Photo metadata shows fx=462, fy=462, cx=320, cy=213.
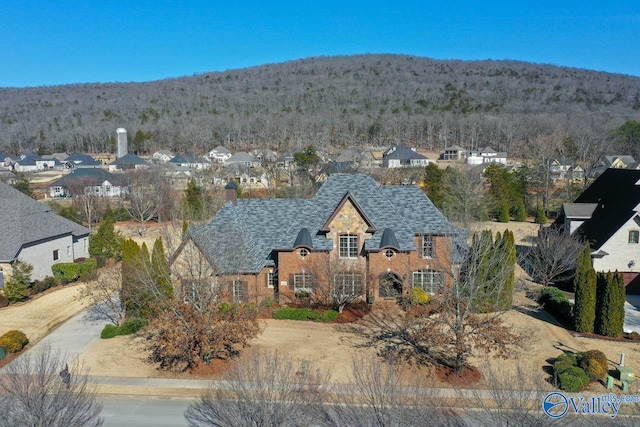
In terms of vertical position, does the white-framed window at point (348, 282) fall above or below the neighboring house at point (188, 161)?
below

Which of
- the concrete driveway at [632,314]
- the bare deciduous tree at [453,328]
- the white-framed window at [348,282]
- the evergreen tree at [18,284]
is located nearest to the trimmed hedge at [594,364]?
the bare deciduous tree at [453,328]

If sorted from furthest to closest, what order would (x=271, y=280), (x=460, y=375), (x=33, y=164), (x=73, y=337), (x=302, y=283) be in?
(x=33, y=164), (x=271, y=280), (x=302, y=283), (x=73, y=337), (x=460, y=375)

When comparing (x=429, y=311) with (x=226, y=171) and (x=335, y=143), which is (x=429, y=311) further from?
(x=335, y=143)

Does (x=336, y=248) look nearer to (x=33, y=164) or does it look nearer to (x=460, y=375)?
(x=460, y=375)

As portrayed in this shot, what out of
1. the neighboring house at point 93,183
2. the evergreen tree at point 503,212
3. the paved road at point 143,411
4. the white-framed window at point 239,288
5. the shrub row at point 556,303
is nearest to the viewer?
the paved road at point 143,411

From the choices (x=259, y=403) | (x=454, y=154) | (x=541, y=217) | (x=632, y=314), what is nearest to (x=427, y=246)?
(x=632, y=314)

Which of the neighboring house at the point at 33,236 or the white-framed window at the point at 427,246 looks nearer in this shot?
the white-framed window at the point at 427,246

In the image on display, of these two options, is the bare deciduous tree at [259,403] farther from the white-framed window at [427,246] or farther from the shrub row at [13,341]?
the white-framed window at [427,246]
